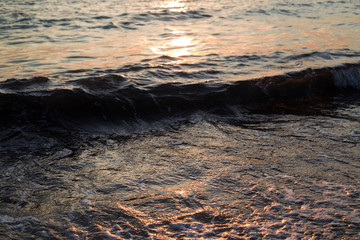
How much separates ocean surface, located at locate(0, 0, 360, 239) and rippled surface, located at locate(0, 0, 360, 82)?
0.21 feet

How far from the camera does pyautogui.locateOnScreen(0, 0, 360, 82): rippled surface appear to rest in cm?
631

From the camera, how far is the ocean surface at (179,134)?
2.31 meters

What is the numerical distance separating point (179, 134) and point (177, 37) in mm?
5410

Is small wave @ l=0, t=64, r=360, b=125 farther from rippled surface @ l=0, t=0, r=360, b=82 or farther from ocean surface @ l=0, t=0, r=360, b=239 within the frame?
rippled surface @ l=0, t=0, r=360, b=82

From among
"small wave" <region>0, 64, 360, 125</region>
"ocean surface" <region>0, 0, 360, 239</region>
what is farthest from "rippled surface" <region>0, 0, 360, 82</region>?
"small wave" <region>0, 64, 360, 125</region>

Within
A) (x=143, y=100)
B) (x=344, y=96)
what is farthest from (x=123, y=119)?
(x=344, y=96)

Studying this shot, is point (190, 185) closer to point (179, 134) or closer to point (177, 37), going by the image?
point (179, 134)

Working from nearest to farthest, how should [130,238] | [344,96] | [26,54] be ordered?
[130,238], [344,96], [26,54]

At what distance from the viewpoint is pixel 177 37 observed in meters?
8.86

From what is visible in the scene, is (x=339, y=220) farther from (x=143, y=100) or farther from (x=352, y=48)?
(x=352, y=48)

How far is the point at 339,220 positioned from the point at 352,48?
6.20 m

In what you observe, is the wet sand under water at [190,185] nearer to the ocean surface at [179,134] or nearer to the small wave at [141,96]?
the ocean surface at [179,134]

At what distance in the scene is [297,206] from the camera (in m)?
2.41

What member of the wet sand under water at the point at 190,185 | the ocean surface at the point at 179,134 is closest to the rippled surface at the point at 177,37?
the ocean surface at the point at 179,134
